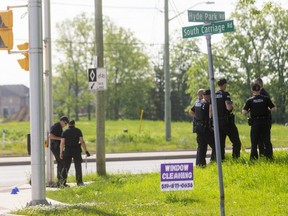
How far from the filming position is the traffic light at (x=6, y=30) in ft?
41.2

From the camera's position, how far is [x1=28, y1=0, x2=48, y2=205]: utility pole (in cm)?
1228

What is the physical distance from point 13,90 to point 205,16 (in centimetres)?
14489

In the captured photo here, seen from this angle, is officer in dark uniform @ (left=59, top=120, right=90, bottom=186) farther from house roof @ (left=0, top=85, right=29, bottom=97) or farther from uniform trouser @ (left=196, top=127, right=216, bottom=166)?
house roof @ (left=0, top=85, right=29, bottom=97)

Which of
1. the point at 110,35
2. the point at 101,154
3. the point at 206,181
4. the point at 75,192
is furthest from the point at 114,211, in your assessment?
the point at 110,35

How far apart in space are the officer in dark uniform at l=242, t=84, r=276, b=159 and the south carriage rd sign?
12.8ft

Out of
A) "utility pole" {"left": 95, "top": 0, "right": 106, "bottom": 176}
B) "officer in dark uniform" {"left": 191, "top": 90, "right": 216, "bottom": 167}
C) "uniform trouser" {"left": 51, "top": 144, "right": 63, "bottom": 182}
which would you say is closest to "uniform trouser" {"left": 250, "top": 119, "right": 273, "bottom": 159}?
"officer in dark uniform" {"left": 191, "top": 90, "right": 216, "bottom": 167}

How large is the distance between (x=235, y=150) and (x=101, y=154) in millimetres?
3843

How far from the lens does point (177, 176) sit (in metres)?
10.9

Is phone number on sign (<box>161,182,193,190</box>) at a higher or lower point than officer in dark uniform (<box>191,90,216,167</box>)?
lower

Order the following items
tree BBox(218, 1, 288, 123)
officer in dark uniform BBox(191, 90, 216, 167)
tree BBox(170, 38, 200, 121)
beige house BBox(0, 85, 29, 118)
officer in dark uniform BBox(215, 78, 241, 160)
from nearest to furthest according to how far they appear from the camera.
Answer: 1. officer in dark uniform BBox(215, 78, 241, 160)
2. officer in dark uniform BBox(191, 90, 216, 167)
3. tree BBox(218, 1, 288, 123)
4. tree BBox(170, 38, 200, 121)
5. beige house BBox(0, 85, 29, 118)

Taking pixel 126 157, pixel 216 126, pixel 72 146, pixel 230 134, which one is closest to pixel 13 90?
pixel 126 157

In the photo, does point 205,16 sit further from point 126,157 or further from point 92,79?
point 126,157

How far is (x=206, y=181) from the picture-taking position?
44.1ft

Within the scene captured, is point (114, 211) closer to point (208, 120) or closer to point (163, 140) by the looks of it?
point (208, 120)
